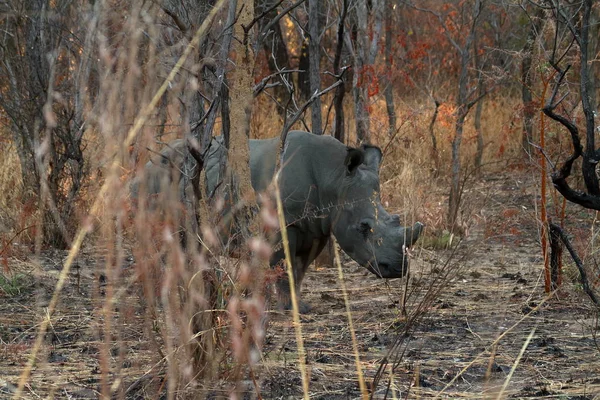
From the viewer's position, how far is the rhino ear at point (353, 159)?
20.7ft

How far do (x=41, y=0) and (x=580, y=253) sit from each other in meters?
4.90

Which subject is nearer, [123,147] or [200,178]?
[123,147]

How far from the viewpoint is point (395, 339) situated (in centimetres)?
333

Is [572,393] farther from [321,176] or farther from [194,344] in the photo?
[321,176]

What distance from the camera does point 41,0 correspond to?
26.5ft

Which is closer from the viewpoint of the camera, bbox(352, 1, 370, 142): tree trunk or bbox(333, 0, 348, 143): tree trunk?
bbox(333, 0, 348, 143): tree trunk

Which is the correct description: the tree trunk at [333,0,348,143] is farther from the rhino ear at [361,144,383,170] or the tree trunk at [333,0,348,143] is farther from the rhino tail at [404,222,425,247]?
the rhino tail at [404,222,425,247]

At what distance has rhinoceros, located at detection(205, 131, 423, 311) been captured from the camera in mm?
6199

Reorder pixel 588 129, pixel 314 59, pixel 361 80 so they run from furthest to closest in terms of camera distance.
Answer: pixel 361 80 < pixel 314 59 < pixel 588 129

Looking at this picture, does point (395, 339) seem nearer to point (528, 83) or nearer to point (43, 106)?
point (43, 106)

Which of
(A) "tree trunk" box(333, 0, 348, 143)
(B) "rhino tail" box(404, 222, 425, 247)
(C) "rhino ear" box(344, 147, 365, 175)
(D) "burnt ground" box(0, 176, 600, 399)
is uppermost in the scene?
(A) "tree trunk" box(333, 0, 348, 143)

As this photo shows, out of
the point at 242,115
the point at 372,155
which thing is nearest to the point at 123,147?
the point at 242,115

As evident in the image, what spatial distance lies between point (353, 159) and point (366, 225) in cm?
45

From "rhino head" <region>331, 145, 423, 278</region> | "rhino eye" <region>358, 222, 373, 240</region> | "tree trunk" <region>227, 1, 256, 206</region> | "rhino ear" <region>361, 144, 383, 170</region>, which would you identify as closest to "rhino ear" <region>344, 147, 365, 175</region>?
"rhino head" <region>331, 145, 423, 278</region>
